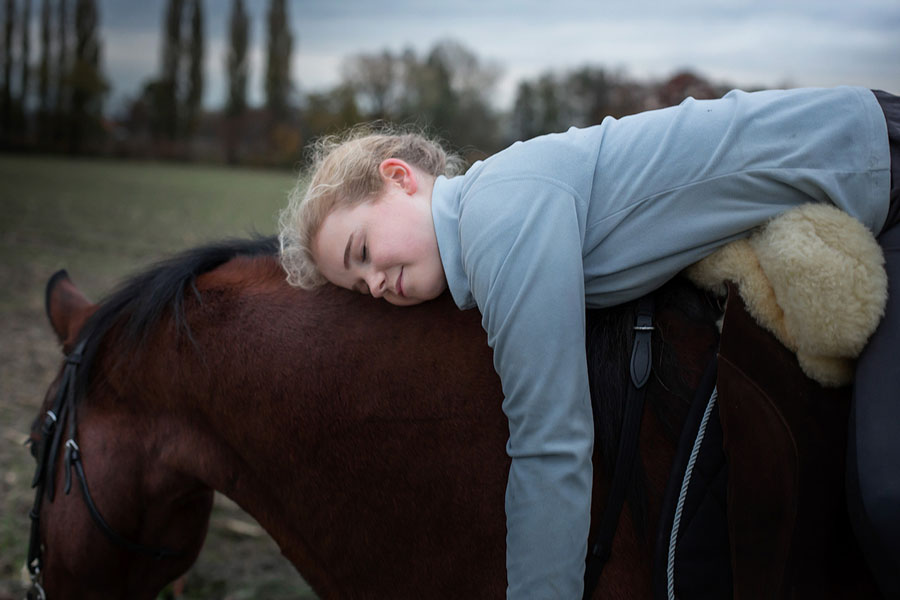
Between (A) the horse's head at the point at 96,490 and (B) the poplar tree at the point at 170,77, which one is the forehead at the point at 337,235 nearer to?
(A) the horse's head at the point at 96,490

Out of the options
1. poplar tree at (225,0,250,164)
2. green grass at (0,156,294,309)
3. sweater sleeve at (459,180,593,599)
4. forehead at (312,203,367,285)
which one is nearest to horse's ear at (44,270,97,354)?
green grass at (0,156,294,309)

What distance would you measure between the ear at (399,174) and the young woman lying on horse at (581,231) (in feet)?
0.09

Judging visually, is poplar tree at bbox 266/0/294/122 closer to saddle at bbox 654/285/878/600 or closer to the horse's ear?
the horse's ear

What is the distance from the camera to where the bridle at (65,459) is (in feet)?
6.00

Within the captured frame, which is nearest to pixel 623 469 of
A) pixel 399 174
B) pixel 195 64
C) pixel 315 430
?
pixel 315 430

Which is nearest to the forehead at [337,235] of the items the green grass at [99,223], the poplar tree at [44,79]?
the green grass at [99,223]

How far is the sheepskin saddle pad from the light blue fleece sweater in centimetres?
6

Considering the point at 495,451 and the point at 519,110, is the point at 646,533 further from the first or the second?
the point at 519,110

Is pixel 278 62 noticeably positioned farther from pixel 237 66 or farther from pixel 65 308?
pixel 65 308

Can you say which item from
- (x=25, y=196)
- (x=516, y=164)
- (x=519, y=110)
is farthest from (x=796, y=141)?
(x=519, y=110)

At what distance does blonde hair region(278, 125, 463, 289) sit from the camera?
167cm

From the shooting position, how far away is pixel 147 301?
74.0 inches

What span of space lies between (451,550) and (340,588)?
34 cm

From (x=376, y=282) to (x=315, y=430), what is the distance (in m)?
0.41
